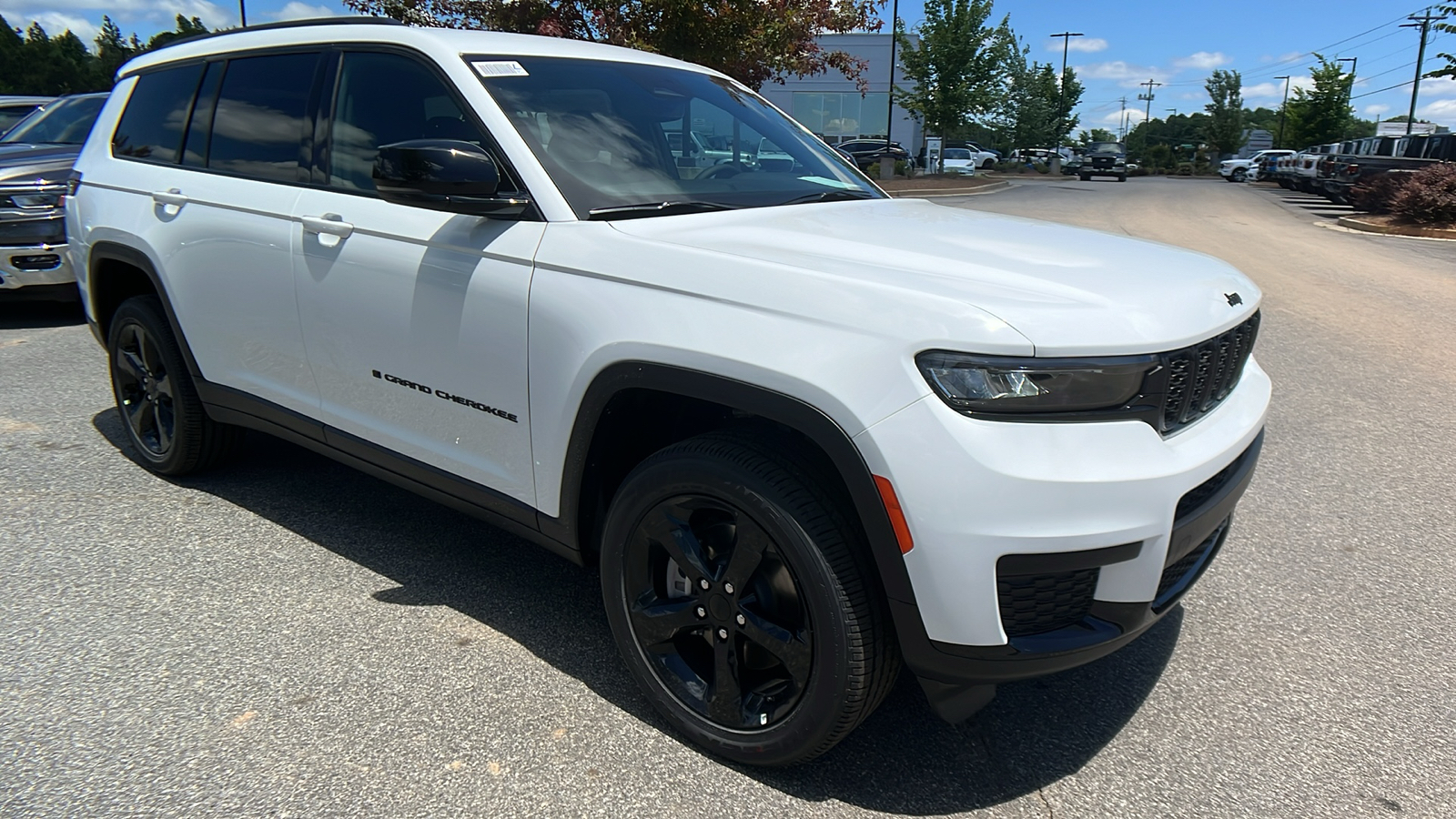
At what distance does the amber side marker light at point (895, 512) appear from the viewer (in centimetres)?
206

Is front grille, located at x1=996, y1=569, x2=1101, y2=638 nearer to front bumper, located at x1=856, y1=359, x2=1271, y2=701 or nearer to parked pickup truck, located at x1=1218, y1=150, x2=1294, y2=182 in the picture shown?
front bumper, located at x1=856, y1=359, x2=1271, y2=701

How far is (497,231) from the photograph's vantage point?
2775 mm

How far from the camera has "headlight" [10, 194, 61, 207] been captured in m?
7.66

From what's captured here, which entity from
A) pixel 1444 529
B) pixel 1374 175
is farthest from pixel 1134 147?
pixel 1444 529

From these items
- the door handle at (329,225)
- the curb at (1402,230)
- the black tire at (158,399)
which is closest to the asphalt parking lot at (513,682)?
the black tire at (158,399)

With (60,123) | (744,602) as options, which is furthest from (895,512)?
(60,123)

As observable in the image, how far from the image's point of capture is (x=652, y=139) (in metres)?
3.17

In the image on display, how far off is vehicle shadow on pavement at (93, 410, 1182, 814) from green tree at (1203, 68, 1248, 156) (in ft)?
266

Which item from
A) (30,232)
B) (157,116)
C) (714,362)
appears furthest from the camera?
(30,232)

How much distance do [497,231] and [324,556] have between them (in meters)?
1.68

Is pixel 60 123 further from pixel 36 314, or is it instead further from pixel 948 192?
pixel 948 192

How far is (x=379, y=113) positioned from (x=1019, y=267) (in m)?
2.17

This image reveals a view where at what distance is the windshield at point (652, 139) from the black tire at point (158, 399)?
212cm

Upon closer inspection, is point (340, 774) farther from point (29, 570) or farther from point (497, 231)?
point (29, 570)
